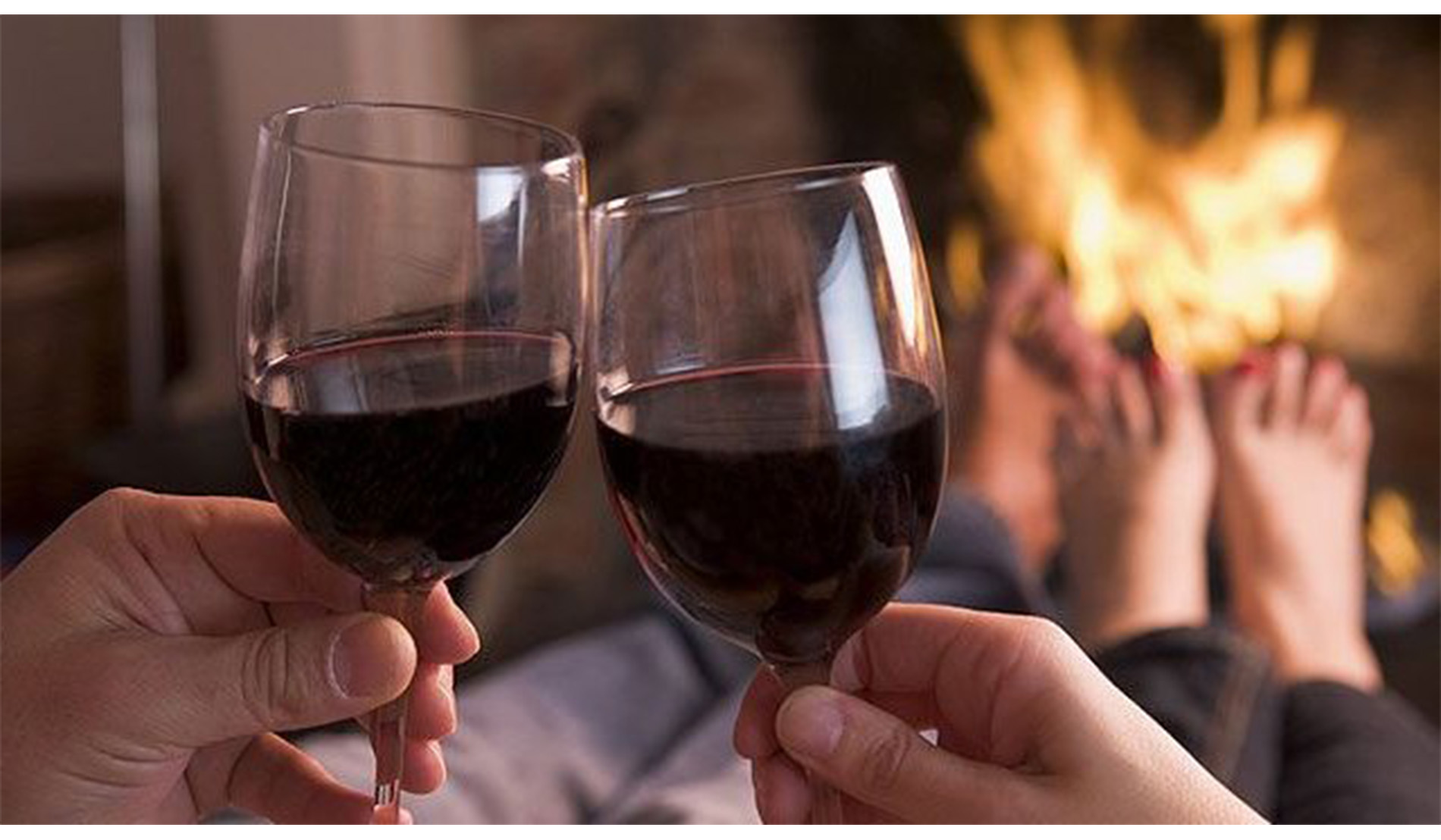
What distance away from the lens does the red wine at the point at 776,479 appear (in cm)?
71

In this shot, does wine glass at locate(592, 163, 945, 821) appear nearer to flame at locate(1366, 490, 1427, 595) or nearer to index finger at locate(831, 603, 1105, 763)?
index finger at locate(831, 603, 1105, 763)

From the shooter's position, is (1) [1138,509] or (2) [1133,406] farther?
(2) [1133,406]

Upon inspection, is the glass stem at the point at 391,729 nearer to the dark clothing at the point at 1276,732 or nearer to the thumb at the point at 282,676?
the thumb at the point at 282,676

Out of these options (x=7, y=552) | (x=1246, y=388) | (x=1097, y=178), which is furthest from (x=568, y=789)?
(x=7, y=552)

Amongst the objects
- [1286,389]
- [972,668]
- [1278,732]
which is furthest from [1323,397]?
[972,668]

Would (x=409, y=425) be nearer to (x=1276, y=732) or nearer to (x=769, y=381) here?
Result: (x=769, y=381)

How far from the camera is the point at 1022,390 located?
227 centimetres

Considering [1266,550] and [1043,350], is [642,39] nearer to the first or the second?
[1043,350]

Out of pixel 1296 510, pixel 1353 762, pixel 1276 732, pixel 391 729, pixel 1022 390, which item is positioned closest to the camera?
pixel 391 729

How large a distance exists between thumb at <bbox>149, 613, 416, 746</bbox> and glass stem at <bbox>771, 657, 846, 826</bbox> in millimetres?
150

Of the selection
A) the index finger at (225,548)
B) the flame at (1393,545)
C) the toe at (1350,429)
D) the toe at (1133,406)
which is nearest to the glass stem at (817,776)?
the index finger at (225,548)

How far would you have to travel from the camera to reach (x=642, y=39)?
250 centimetres

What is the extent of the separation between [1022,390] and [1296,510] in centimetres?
37

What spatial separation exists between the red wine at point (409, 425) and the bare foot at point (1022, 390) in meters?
1.44
